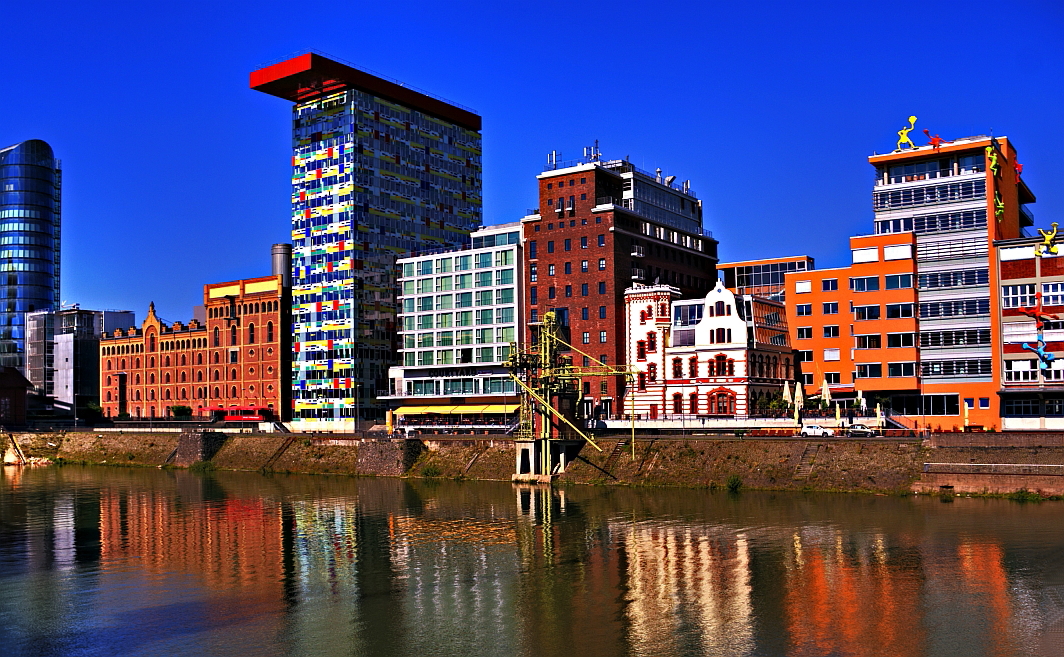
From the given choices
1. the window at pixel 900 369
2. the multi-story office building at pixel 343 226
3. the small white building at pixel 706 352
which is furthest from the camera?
the multi-story office building at pixel 343 226

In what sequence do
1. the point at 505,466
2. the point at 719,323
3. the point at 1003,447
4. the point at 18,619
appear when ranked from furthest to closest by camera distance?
1. the point at 719,323
2. the point at 505,466
3. the point at 1003,447
4. the point at 18,619

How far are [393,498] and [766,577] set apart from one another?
161ft

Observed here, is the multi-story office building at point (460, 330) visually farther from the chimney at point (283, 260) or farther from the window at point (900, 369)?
the window at point (900, 369)

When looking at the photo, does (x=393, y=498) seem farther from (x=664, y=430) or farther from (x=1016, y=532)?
(x=1016, y=532)

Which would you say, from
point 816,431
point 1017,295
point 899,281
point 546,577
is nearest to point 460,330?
point 899,281

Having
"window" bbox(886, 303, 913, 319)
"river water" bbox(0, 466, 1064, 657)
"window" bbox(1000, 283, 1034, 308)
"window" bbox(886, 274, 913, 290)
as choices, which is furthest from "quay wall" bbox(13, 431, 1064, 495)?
"window" bbox(886, 274, 913, 290)

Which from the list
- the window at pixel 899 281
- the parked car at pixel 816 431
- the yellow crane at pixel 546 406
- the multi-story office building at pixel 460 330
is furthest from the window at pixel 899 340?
the multi-story office building at pixel 460 330

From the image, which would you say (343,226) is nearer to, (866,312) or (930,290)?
(866,312)

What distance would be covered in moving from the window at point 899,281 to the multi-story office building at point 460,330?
167ft

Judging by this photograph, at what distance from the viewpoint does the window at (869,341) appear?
124 metres

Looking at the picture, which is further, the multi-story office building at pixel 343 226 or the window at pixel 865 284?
the multi-story office building at pixel 343 226

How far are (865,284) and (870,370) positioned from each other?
398 inches

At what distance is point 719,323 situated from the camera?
126250 millimetres

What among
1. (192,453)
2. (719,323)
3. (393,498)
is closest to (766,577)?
(393,498)
